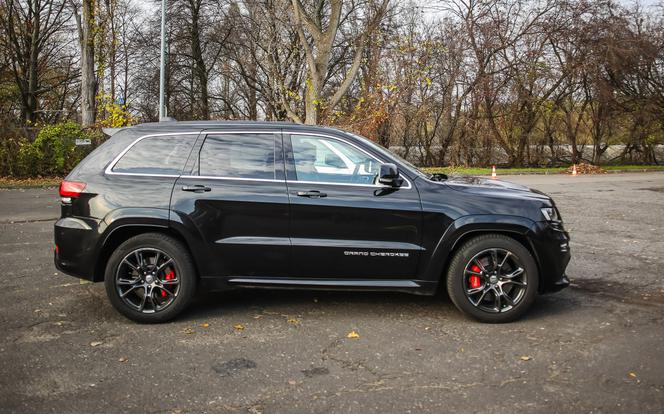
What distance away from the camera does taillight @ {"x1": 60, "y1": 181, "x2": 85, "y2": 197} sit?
17.2 ft

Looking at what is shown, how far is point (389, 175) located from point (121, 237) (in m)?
2.48

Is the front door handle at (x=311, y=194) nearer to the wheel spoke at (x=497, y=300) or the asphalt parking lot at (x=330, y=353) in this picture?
the asphalt parking lot at (x=330, y=353)

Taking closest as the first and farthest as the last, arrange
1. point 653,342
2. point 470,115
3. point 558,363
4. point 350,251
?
point 558,363, point 653,342, point 350,251, point 470,115

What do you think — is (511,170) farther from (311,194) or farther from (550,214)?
(311,194)

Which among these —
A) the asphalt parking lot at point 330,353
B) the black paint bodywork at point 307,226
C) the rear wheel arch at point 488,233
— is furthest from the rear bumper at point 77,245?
the rear wheel arch at point 488,233

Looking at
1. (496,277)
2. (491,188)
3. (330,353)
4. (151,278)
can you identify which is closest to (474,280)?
(496,277)

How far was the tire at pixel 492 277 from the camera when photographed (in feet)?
16.8

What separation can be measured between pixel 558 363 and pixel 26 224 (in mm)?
10166

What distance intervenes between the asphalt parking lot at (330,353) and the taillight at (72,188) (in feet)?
3.68

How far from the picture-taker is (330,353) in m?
4.48

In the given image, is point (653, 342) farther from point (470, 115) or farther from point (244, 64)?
point (244, 64)

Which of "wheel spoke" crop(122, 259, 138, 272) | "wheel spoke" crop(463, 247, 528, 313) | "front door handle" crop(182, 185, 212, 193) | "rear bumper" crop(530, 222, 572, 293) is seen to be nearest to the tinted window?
"front door handle" crop(182, 185, 212, 193)

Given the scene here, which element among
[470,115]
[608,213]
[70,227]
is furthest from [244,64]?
[70,227]

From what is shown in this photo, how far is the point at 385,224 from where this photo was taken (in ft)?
16.8
